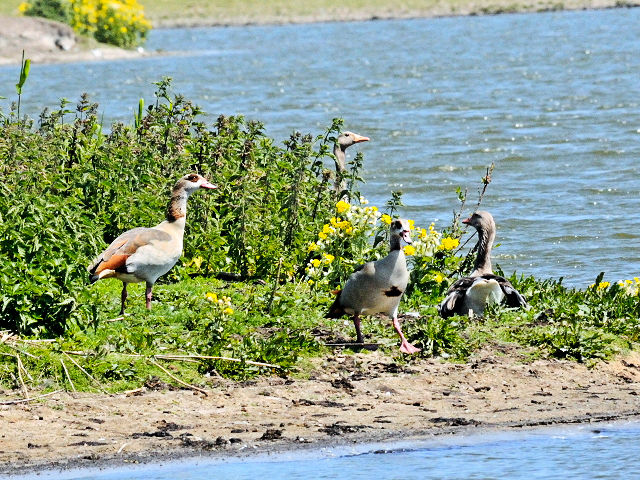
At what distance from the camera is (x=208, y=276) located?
468 inches

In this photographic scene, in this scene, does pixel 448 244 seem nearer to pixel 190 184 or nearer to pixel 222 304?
pixel 190 184

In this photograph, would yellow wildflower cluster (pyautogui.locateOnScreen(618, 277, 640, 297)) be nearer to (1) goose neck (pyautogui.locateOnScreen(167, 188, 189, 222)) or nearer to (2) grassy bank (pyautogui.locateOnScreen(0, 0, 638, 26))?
(1) goose neck (pyautogui.locateOnScreen(167, 188, 189, 222))

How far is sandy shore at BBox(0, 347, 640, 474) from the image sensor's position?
25.6 ft

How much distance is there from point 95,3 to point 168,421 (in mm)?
47110

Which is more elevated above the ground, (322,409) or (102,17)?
(102,17)

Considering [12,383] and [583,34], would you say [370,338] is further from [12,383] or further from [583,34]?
[583,34]

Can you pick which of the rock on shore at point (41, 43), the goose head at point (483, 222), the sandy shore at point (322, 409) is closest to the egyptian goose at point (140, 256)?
the sandy shore at point (322, 409)

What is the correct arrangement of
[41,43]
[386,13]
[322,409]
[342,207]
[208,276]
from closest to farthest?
[322,409] < [342,207] < [208,276] < [41,43] < [386,13]

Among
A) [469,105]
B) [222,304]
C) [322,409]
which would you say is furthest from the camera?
[469,105]

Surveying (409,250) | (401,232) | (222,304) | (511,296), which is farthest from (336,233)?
(222,304)

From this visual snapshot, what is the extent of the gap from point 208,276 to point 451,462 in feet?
15.3

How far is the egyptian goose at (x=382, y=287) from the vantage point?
9.45 meters

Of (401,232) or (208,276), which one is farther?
(208,276)

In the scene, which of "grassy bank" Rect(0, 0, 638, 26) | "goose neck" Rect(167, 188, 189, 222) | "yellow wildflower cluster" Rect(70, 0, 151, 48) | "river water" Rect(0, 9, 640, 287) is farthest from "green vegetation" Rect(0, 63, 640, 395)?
"grassy bank" Rect(0, 0, 638, 26)
